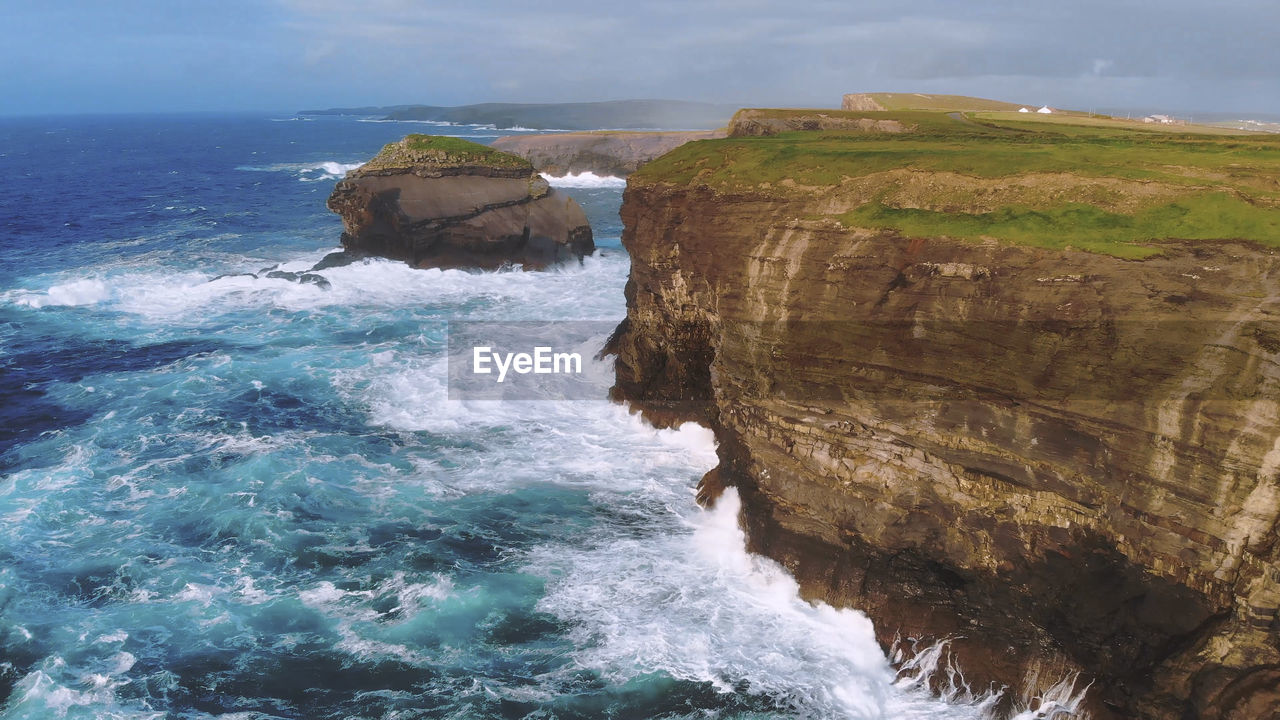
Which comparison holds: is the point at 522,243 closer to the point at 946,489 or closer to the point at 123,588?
the point at 123,588

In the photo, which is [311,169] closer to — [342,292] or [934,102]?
[342,292]

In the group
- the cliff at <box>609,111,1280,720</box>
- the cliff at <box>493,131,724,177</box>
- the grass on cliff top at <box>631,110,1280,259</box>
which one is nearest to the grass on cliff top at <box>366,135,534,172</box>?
the grass on cliff top at <box>631,110,1280,259</box>

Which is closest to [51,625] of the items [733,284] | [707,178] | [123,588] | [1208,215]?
[123,588]

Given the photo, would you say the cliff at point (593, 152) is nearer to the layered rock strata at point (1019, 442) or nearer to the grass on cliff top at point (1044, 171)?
the grass on cliff top at point (1044, 171)

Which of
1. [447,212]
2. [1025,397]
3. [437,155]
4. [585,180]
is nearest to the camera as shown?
[1025,397]

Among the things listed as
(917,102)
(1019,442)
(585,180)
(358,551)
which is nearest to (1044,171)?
(1019,442)

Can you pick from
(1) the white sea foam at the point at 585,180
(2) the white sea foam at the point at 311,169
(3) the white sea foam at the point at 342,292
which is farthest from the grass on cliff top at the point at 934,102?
(2) the white sea foam at the point at 311,169

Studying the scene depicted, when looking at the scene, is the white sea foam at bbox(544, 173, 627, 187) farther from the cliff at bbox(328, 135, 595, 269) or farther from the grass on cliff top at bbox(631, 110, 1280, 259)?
the grass on cliff top at bbox(631, 110, 1280, 259)
